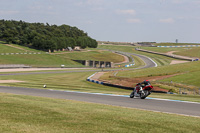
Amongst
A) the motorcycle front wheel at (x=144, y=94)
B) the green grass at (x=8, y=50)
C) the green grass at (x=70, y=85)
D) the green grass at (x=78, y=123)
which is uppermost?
the green grass at (x=8, y=50)

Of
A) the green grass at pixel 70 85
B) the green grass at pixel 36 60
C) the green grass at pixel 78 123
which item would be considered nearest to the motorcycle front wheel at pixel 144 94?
the green grass at pixel 70 85

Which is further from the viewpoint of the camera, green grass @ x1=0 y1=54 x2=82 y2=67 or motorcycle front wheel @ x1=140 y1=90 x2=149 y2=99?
green grass @ x1=0 y1=54 x2=82 y2=67

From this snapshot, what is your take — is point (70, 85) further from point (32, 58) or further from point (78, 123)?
point (32, 58)

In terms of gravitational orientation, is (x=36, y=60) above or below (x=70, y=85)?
above

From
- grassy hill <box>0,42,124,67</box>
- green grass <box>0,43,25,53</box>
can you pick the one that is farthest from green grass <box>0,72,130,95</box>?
green grass <box>0,43,25,53</box>

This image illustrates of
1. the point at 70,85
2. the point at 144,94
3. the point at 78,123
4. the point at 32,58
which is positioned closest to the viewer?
the point at 78,123

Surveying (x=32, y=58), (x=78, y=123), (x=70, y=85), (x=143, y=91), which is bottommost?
(x=70, y=85)

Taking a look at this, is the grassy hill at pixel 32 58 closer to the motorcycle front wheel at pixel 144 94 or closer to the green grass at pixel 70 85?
the green grass at pixel 70 85

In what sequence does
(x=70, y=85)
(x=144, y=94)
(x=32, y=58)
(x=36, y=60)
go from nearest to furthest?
(x=144, y=94), (x=70, y=85), (x=36, y=60), (x=32, y=58)

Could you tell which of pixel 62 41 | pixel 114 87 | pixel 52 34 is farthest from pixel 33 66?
pixel 52 34

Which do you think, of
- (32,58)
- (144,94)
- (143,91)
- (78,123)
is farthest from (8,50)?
(78,123)

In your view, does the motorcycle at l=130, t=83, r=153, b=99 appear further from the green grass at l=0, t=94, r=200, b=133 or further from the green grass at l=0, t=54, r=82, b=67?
the green grass at l=0, t=54, r=82, b=67

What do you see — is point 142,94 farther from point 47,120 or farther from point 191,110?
point 47,120

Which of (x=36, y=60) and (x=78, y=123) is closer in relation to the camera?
(x=78, y=123)
